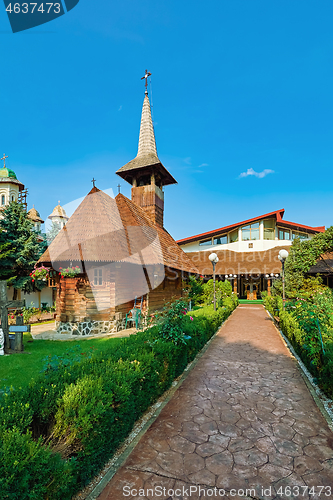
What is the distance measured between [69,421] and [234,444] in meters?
2.37

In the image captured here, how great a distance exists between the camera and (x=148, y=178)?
1942cm

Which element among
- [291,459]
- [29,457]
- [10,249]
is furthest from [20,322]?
[10,249]

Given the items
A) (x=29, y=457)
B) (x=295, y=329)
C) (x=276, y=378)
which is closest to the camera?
(x=29, y=457)

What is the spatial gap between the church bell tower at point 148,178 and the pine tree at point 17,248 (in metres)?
8.42

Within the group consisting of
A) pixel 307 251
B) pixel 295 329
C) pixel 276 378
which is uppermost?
pixel 307 251

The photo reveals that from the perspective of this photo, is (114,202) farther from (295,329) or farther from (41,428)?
(41,428)

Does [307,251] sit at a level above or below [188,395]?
above

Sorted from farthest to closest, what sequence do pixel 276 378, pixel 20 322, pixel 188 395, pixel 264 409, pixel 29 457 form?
pixel 20 322 < pixel 276 378 < pixel 188 395 < pixel 264 409 < pixel 29 457

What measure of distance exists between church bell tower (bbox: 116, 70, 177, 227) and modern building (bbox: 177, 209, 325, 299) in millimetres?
9952

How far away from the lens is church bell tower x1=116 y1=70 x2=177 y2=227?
61.1 feet

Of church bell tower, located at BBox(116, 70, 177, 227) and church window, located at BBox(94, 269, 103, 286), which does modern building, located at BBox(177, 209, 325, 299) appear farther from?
church window, located at BBox(94, 269, 103, 286)

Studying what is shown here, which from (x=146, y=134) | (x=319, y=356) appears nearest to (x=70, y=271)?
(x=319, y=356)

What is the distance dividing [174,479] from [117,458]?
0.84 meters

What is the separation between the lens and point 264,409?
4645 millimetres
